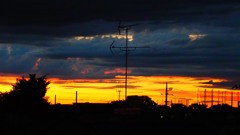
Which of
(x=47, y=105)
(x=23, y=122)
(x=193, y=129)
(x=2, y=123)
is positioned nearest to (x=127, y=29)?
(x=47, y=105)

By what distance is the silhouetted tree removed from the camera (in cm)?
8031

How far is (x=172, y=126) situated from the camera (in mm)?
69688

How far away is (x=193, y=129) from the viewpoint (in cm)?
6569

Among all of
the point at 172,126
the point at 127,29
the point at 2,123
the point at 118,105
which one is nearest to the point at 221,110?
the point at 118,105

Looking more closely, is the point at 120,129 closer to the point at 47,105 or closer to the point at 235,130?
the point at 235,130

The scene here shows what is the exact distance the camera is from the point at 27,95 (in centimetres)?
8525

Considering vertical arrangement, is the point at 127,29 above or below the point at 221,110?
above

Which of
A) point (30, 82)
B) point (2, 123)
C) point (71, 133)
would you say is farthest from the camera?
point (30, 82)

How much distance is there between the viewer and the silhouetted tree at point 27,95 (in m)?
80.3

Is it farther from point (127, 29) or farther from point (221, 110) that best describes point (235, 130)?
point (221, 110)

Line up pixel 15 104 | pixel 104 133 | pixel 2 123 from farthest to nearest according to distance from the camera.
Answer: pixel 15 104
pixel 104 133
pixel 2 123

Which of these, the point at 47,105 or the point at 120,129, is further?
the point at 47,105

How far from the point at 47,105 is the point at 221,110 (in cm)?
4371

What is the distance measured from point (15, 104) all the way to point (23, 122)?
70.6ft
